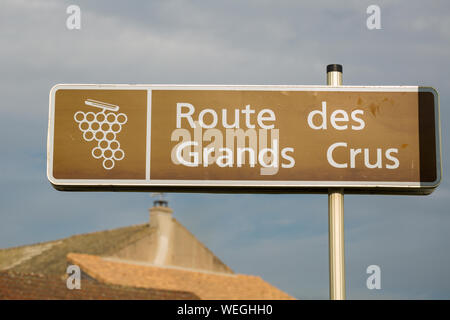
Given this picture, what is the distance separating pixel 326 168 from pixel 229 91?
67 centimetres

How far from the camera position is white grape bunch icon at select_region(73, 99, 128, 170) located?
359cm

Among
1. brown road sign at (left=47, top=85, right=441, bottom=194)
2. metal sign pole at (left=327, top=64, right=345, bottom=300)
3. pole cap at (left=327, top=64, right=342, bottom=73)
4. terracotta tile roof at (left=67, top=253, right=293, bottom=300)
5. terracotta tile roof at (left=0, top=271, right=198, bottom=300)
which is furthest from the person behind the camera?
terracotta tile roof at (left=67, top=253, right=293, bottom=300)

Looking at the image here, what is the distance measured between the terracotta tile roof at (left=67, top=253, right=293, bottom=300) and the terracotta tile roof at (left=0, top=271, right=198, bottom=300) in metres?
5.09

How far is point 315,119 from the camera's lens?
3623 mm

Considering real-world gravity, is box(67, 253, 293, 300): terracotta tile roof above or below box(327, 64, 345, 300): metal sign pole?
below

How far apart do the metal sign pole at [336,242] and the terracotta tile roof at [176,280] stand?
19.3 meters

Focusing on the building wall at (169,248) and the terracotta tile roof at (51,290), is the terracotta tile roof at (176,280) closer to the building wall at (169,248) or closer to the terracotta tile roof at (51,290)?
the building wall at (169,248)

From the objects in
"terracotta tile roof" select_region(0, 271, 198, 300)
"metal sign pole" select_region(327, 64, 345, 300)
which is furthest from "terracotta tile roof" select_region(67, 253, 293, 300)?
"metal sign pole" select_region(327, 64, 345, 300)

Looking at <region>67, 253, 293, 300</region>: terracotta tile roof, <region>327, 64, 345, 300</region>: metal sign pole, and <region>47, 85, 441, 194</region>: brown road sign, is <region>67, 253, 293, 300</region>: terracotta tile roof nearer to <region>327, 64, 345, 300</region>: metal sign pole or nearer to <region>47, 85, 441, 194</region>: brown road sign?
<region>47, 85, 441, 194</region>: brown road sign

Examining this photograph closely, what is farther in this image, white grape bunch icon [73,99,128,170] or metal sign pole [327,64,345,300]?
white grape bunch icon [73,99,128,170]

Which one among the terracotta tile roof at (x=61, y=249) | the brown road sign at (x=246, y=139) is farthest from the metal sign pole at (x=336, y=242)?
the terracotta tile roof at (x=61, y=249)

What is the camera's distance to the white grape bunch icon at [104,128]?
141 inches

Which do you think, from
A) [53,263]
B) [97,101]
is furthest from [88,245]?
[97,101]
